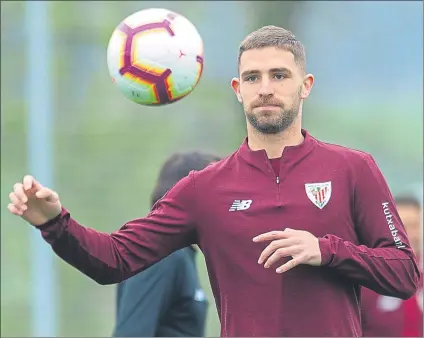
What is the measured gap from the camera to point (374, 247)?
3.82m

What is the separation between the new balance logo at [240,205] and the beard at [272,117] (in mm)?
264

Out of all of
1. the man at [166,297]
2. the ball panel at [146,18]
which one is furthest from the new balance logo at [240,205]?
the man at [166,297]

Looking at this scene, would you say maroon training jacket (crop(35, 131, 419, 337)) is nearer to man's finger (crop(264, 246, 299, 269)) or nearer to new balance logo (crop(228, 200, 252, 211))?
new balance logo (crop(228, 200, 252, 211))

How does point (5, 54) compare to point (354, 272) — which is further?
point (5, 54)

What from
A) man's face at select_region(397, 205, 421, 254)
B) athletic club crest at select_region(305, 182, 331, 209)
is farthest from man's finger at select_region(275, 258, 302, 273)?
man's face at select_region(397, 205, 421, 254)

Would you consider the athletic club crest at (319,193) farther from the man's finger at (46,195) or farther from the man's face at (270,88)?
the man's finger at (46,195)

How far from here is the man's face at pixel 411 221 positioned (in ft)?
20.9

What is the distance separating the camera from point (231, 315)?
387 cm

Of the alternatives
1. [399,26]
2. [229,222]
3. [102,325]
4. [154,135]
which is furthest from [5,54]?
[229,222]

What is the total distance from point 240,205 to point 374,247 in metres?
0.50

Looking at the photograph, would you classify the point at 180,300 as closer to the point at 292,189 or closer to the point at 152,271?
the point at 152,271

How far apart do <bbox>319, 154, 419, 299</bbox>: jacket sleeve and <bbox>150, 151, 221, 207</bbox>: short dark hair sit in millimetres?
1585

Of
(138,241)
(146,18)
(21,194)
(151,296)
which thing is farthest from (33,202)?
(151,296)

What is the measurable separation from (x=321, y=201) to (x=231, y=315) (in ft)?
1.72
